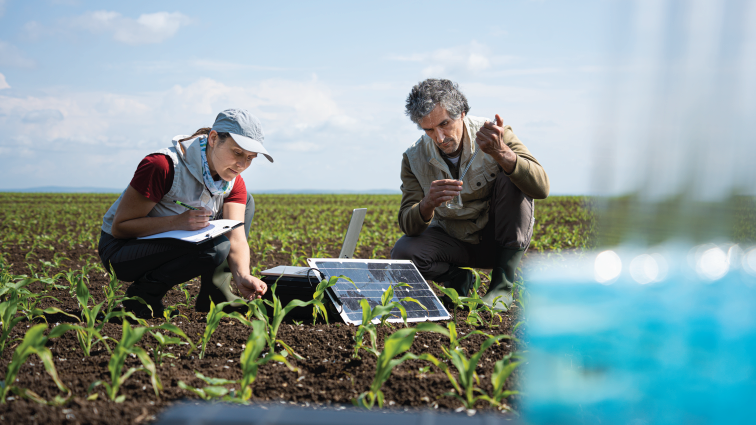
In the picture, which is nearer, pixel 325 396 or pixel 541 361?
pixel 541 361

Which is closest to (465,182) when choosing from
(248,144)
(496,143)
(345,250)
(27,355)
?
(496,143)

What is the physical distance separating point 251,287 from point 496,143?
5.19 ft

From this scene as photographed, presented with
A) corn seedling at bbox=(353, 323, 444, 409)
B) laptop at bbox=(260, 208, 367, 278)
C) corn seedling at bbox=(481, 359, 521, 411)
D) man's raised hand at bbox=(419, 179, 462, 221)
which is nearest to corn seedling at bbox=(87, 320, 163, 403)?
corn seedling at bbox=(353, 323, 444, 409)

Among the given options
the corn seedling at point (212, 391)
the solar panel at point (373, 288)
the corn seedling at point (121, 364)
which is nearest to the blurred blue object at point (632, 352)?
the corn seedling at point (212, 391)

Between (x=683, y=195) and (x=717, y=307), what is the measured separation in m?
0.46

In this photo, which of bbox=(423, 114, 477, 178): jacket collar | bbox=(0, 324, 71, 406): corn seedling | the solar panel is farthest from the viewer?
bbox=(423, 114, 477, 178): jacket collar

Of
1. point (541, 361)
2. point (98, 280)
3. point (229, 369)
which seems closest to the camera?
point (541, 361)

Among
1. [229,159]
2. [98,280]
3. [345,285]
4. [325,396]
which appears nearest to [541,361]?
[325,396]

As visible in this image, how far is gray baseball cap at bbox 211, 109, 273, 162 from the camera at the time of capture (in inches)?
104

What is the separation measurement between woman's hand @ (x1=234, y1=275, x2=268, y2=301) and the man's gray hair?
4.59ft

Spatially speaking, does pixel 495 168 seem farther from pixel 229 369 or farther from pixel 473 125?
pixel 229 369

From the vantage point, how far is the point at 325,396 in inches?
64.8

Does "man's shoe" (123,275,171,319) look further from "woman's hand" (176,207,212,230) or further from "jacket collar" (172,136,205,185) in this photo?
"jacket collar" (172,136,205,185)

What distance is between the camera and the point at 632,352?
27.4 inches
